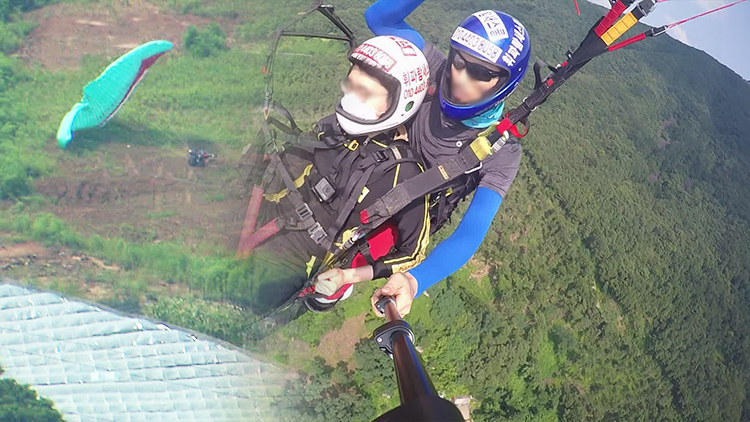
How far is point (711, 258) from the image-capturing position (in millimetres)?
53375

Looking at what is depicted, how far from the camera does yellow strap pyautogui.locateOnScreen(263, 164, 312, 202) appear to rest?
1.37m

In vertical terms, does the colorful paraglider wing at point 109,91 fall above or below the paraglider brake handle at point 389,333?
above

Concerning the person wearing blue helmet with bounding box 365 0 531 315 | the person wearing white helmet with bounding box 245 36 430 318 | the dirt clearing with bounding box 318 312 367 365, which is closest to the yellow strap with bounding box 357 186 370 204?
the person wearing white helmet with bounding box 245 36 430 318

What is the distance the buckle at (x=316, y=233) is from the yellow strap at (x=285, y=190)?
16 cm

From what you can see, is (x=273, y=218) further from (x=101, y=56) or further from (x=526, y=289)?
(x=526, y=289)

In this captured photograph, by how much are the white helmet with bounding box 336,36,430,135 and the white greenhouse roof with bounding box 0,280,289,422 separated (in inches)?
43.4

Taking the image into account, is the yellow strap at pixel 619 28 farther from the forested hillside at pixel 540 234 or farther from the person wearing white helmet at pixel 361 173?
the forested hillside at pixel 540 234

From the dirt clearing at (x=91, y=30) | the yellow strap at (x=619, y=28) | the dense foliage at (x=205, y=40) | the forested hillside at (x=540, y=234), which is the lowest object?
the forested hillside at (x=540, y=234)

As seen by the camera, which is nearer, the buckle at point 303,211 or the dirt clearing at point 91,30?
the dirt clearing at point 91,30

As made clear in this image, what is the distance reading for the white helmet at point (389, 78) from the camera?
177 centimetres

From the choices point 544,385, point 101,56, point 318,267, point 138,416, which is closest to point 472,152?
point 318,267

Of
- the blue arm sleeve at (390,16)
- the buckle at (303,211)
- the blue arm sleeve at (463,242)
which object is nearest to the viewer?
the buckle at (303,211)

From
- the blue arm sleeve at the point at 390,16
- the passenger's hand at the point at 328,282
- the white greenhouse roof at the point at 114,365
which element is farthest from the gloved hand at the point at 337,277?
the blue arm sleeve at the point at 390,16

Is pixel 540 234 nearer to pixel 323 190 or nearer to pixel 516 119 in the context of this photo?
pixel 516 119
